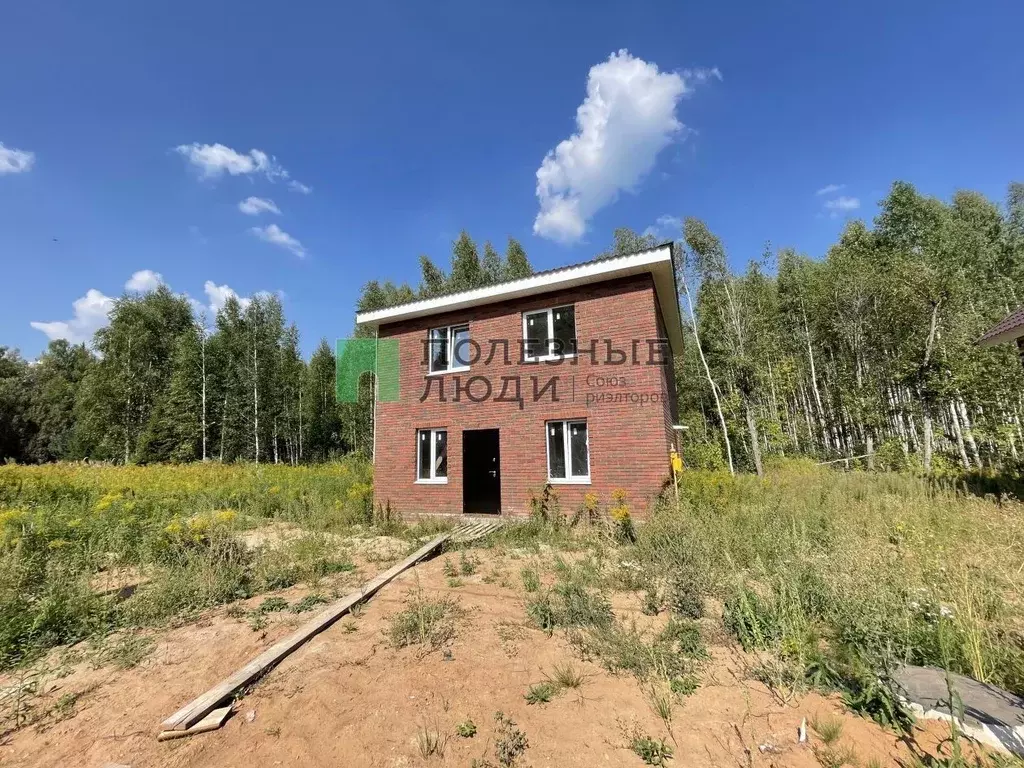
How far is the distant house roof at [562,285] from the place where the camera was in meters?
9.41

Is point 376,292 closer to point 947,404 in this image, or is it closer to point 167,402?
point 167,402

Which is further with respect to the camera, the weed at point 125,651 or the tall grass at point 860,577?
the weed at point 125,651

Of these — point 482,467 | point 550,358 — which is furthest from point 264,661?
point 482,467

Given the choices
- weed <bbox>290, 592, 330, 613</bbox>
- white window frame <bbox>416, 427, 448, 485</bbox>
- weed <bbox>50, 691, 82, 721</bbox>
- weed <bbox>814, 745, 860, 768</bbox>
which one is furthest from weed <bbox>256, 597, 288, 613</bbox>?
white window frame <bbox>416, 427, 448, 485</bbox>

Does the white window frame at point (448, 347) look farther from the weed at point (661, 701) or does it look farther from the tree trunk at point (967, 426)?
the tree trunk at point (967, 426)

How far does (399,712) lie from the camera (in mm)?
3129

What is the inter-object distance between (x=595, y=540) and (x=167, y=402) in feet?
99.5

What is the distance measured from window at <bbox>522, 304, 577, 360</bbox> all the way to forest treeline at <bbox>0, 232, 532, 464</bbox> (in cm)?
1367

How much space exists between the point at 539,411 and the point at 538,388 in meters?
0.58

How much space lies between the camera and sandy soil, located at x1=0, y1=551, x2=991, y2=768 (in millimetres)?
2652

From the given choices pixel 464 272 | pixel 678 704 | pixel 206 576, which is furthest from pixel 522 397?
pixel 464 272

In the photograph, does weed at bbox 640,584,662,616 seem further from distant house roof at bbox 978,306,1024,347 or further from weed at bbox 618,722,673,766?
distant house roof at bbox 978,306,1024,347

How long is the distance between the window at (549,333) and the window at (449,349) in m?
1.80

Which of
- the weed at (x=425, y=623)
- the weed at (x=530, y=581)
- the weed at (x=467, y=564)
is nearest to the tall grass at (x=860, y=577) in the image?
the weed at (x=530, y=581)
